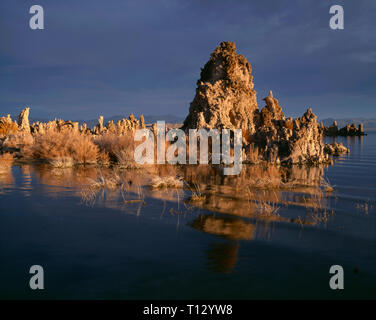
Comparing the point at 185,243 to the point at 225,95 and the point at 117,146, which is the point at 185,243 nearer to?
the point at 117,146

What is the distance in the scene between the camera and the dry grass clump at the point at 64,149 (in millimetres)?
14750

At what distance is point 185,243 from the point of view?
14.4 feet

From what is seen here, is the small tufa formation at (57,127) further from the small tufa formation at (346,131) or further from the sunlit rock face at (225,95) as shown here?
the small tufa formation at (346,131)

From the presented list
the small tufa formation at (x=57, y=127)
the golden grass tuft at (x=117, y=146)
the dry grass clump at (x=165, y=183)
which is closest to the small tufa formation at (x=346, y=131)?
the small tufa formation at (x=57, y=127)

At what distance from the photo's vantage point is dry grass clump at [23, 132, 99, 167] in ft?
48.4

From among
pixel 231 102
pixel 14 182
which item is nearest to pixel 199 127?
pixel 231 102

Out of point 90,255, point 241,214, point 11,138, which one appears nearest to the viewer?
point 90,255

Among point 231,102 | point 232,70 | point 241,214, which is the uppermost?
point 232,70

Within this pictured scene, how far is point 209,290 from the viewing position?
3127mm

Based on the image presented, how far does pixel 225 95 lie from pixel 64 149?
919 cm

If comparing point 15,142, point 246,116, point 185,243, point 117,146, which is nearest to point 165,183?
point 185,243

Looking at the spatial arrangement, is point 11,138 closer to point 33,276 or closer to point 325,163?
point 325,163

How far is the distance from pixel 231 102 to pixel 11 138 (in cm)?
1488
